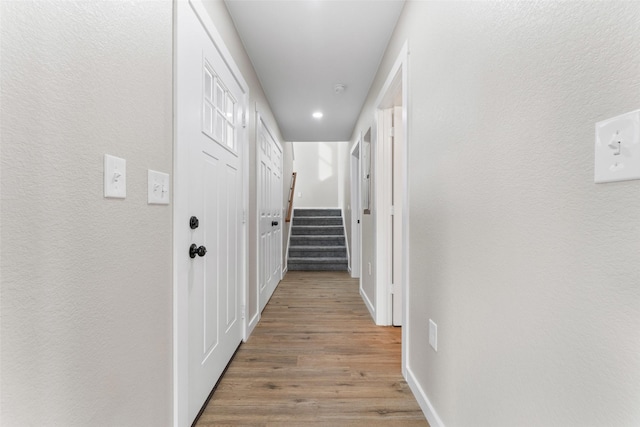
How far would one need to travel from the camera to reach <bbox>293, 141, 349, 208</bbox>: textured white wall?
25.0ft

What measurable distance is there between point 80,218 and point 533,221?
44.3 inches

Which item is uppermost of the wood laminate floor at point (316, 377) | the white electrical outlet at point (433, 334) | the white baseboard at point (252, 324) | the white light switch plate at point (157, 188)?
the white light switch plate at point (157, 188)

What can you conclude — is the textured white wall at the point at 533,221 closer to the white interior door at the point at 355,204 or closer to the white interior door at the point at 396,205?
the white interior door at the point at 396,205

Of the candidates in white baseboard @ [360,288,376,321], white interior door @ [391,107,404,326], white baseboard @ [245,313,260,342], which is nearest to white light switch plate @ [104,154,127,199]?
white baseboard @ [245,313,260,342]

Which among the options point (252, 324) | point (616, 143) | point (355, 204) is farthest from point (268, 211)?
point (616, 143)

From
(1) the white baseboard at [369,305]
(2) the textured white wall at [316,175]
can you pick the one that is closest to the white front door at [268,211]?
(1) the white baseboard at [369,305]

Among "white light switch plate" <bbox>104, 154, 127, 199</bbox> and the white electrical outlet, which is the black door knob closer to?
"white light switch plate" <bbox>104, 154, 127, 199</bbox>

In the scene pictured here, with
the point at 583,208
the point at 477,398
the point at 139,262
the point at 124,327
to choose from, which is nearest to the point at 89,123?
the point at 139,262

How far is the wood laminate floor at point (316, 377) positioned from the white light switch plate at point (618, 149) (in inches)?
54.7

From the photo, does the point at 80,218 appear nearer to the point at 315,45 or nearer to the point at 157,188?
the point at 157,188

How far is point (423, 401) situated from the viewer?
1498 millimetres

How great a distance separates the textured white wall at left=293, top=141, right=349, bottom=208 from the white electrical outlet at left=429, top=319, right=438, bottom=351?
6.22 m

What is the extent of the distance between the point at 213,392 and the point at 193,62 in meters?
1.69

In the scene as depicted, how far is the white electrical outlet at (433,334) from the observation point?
1.36 metres
